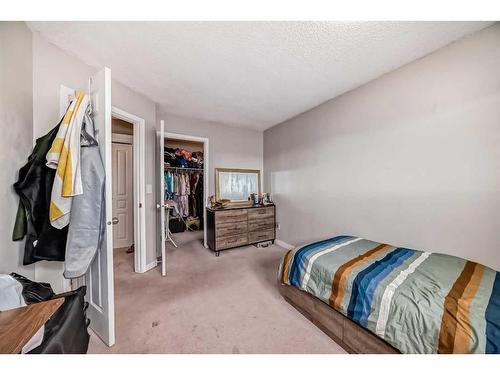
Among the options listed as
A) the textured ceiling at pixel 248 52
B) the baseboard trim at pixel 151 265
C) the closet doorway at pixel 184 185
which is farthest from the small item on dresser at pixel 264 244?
the textured ceiling at pixel 248 52

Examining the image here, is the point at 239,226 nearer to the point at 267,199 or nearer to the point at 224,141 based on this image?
the point at 267,199

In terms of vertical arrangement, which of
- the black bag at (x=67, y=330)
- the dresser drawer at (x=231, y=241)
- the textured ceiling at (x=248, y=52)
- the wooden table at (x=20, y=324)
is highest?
the textured ceiling at (x=248, y=52)

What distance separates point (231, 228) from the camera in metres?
3.16

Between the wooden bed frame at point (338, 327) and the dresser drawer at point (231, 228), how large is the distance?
1.58m

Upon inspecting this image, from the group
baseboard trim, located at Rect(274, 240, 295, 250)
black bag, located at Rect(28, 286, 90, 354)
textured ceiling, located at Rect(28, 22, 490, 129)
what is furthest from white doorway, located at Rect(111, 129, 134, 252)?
baseboard trim, located at Rect(274, 240, 295, 250)

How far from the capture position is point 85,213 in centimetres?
116

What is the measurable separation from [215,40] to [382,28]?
4.21ft

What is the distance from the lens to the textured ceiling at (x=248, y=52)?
136 cm

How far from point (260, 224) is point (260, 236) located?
23 cm

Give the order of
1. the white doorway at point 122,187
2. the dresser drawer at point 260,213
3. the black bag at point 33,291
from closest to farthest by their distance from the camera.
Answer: the black bag at point 33,291
the white doorway at point 122,187
the dresser drawer at point 260,213

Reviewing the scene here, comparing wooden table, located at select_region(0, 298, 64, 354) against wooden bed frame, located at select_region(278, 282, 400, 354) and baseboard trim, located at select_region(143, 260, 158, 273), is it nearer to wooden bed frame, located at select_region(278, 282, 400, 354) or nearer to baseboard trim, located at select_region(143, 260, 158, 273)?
wooden bed frame, located at select_region(278, 282, 400, 354)

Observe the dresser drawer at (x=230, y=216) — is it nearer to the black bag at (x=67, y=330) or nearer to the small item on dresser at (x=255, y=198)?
the small item on dresser at (x=255, y=198)

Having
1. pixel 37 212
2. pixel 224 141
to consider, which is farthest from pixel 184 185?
pixel 37 212
